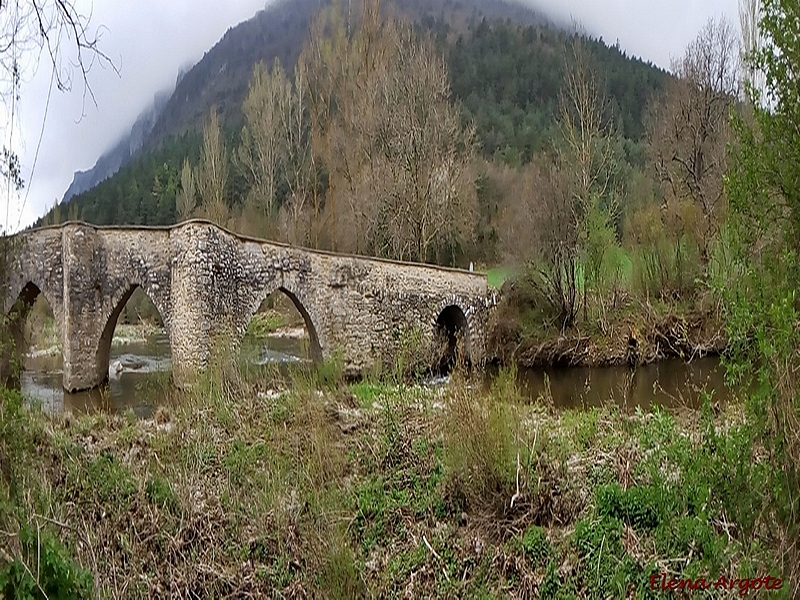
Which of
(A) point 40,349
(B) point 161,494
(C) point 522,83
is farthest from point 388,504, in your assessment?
(C) point 522,83

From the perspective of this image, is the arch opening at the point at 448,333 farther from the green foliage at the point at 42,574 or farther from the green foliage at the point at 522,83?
the green foliage at the point at 522,83

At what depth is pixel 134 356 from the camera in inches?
686

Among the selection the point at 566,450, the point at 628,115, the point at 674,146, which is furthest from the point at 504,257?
the point at 628,115

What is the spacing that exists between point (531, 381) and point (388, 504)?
967 centimetres

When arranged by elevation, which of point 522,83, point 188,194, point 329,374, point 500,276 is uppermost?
point 522,83

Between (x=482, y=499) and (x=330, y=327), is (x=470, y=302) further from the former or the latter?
(x=482, y=499)

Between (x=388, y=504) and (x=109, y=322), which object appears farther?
(x=109, y=322)

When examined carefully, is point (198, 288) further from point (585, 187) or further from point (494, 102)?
point (494, 102)

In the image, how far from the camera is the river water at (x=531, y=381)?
9.79 m

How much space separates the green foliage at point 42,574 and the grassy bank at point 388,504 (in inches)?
0.5

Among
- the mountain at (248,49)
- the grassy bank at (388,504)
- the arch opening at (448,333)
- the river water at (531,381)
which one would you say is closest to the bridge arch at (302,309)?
the river water at (531,381)

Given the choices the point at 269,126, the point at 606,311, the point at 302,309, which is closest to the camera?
the point at 302,309

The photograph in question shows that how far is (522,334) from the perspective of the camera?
56.2 feet

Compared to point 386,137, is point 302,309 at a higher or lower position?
lower
